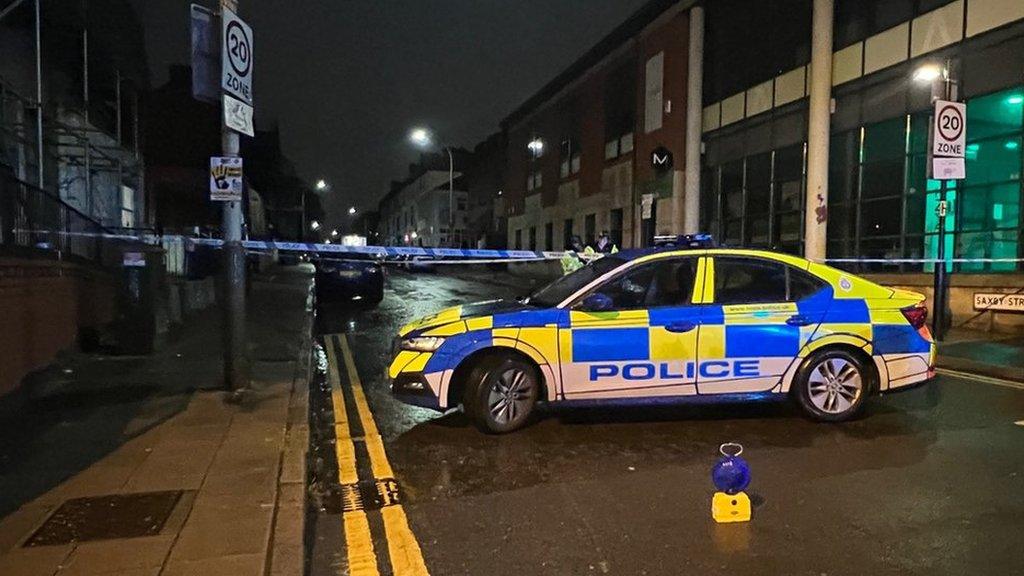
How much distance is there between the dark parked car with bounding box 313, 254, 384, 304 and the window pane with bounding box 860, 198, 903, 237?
11696 millimetres

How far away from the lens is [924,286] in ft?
47.9

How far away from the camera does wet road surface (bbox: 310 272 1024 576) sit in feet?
12.4

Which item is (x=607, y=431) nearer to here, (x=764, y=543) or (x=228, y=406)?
(x=764, y=543)

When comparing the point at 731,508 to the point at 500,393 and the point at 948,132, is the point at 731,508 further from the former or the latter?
the point at 948,132

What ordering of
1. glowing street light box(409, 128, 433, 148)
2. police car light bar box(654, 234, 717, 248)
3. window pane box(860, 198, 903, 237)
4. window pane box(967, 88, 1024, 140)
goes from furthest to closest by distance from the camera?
1. glowing street light box(409, 128, 433, 148)
2. window pane box(860, 198, 903, 237)
3. window pane box(967, 88, 1024, 140)
4. police car light bar box(654, 234, 717, 248)

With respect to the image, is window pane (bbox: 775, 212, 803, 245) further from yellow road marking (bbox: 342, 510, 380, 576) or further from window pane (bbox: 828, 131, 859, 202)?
yellow road marking (bbox: 342, 510, 380, 576)

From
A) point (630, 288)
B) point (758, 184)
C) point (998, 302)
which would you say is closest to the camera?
point (630, 288)

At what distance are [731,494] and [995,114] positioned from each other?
12.7m

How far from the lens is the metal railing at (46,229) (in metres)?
7.88

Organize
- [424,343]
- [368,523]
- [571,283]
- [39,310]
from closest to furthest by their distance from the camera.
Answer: [368,523]
[424,343]
[571,283]
[39,310]

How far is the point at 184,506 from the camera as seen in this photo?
4.24 meters

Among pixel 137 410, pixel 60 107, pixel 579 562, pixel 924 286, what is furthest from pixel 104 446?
pixel 924 286

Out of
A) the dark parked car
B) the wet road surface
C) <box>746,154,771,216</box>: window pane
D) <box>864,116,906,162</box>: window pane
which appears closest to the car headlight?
the wet road surface

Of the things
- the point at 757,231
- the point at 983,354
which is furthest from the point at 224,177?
the point at 757,231
